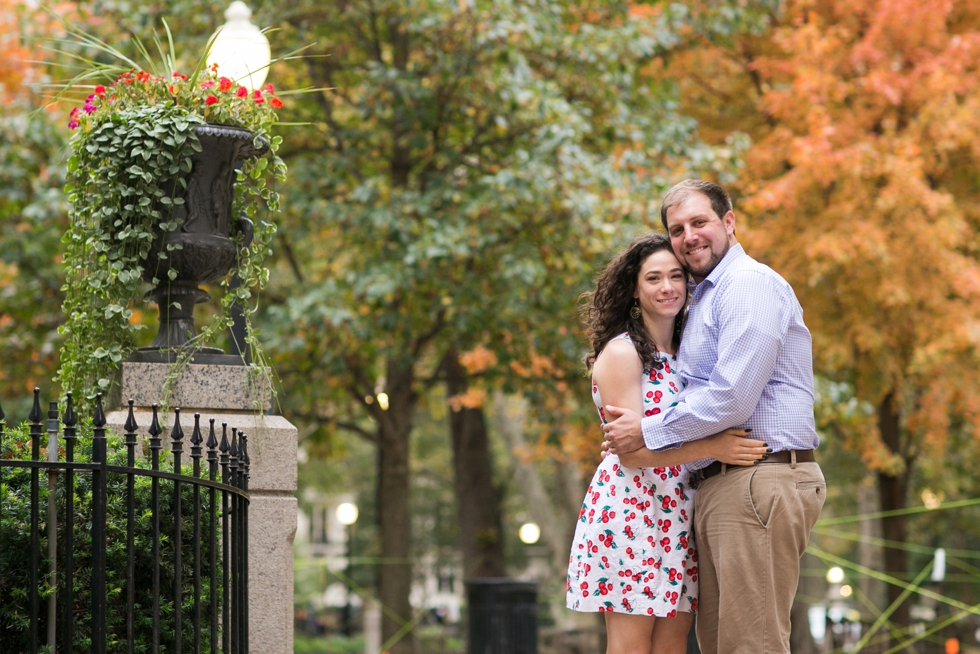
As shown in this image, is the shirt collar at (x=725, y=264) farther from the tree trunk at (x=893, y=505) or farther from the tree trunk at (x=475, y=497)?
the tree trunk at (x=893, y=505)

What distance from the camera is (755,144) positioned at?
13719 millimetres

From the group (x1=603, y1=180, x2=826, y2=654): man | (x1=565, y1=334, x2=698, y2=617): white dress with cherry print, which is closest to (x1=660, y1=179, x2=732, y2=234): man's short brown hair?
(x1=603, y1=180, x2=826, y2=654): man

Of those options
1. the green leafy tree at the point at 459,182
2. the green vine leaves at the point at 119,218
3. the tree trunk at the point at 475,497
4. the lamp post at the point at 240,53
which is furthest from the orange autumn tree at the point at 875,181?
the green vine leaves at the point at 119,218

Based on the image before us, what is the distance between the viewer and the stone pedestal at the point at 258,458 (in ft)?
15.1

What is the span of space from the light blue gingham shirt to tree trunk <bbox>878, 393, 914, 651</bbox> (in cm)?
1230

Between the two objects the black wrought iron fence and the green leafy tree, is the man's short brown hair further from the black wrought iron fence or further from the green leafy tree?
the green leafy tree

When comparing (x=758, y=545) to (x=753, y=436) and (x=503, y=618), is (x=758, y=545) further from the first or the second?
(x=503, y=618)

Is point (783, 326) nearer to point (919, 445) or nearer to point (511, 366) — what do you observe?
point (511, 366)

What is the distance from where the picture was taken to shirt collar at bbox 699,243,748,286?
12.8 ft

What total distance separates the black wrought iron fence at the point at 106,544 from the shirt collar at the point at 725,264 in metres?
1.97

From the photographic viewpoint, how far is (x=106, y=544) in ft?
10.6

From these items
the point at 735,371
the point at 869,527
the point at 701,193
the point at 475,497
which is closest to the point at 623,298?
the point at 701,193

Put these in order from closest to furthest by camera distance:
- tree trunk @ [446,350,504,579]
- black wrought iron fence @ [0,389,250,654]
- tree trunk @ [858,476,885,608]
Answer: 1. black wrought iron fence @ [0,389,250,654]
2. tree trunk @ [446,350,504,579]
3. tree trunk @ [858,476,885,608]

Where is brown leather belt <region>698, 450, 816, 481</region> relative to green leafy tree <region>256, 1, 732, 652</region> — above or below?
below
